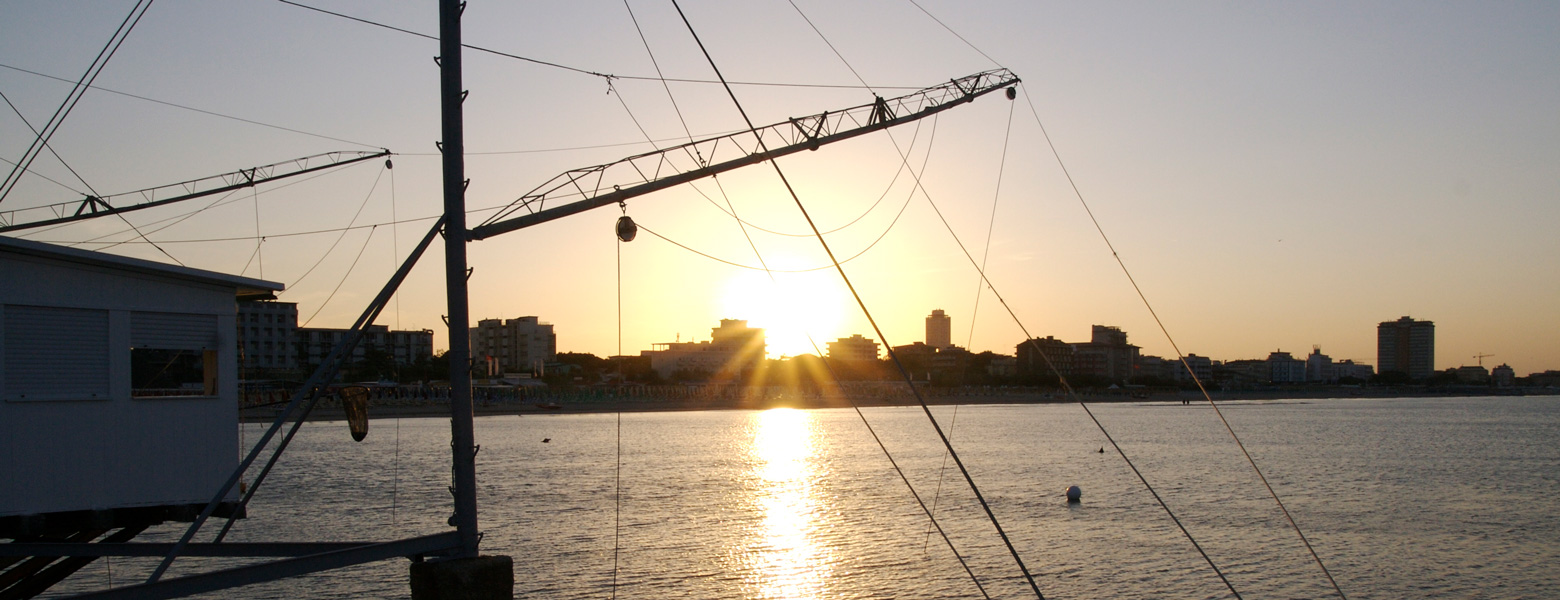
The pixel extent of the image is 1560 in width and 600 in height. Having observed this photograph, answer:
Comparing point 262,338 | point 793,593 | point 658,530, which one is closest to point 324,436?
point 262,338

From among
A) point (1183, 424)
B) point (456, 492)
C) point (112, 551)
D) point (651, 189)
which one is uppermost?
point (651, 189)

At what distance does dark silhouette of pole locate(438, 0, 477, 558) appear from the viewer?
35.3 ft

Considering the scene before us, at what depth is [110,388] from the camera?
44.2ft

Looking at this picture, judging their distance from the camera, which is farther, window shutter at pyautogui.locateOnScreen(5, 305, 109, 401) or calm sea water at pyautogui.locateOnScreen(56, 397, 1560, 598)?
calm sea water at pyautogui.locateOnScreen(56, 397, 1560, 598)

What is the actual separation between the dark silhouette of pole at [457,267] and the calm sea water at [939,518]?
15507 millimetres

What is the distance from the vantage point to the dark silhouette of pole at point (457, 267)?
1077 cm

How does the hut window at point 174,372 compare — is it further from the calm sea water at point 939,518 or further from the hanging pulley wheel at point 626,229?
the calm sea water at point 939,518

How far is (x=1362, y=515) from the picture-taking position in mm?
41094

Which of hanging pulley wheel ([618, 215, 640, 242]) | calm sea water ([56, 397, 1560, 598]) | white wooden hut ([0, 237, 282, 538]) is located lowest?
calm sea water ([56, 397, 1560, 598])

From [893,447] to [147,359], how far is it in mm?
69173

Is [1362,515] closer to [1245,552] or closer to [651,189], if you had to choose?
[1245,552]

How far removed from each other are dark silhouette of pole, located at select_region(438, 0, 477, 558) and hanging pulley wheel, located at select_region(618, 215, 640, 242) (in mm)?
2713

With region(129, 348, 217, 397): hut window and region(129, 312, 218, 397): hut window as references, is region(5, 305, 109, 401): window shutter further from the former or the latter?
region(129, 348, 217, 397): hut window

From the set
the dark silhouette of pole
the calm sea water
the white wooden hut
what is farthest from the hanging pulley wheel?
the calm sea water
